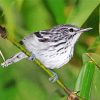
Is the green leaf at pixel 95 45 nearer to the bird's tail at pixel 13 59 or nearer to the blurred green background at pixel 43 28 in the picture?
the blurred green background at pixel 43 28

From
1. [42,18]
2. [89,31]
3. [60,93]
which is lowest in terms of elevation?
A: [60,93]

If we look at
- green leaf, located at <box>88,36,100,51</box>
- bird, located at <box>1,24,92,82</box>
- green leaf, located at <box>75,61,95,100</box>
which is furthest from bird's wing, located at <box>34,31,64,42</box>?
green leaf, located at <box>75,61,95,100</box>

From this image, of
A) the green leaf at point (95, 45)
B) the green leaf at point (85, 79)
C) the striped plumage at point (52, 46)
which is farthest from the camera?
the striped plumage at point (52, 46)

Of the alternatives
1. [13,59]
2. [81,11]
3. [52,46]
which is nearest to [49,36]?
[52,46]

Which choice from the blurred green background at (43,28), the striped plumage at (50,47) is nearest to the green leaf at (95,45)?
the blurred green background at (43,28)

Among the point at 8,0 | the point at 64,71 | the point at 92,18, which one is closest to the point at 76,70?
the point at 64,71

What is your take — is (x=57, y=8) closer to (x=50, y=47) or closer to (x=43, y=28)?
(x=43, y=28)

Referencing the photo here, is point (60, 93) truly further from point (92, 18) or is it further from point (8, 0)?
point (8, 0)

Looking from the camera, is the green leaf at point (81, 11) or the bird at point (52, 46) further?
the bird at point (52, 46)
